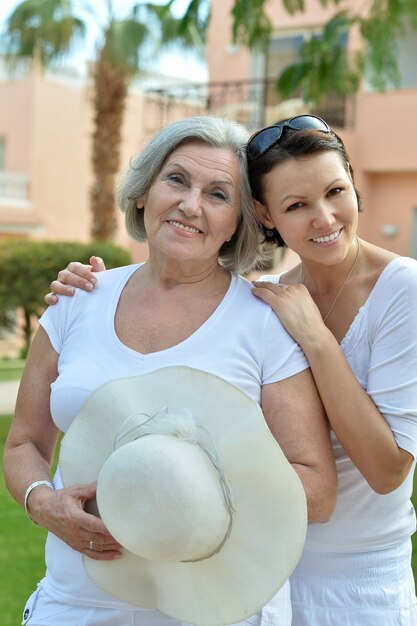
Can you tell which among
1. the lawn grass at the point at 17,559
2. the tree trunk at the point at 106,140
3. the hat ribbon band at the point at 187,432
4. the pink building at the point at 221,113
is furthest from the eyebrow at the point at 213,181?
the tree trunk at the point at 106,140

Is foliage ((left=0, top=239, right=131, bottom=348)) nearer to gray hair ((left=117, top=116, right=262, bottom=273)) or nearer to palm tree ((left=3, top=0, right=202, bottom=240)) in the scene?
palm tree ((left=3, top=0, right=202, bottom=240))

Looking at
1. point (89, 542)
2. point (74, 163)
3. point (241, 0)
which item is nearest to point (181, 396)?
point (89, 542)

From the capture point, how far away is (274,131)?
8.87ft

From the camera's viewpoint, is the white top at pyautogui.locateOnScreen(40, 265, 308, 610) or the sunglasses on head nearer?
the white top at pyautogui.locateOnScreen(40, 265, 308, 610)

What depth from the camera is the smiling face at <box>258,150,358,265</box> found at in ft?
8.74

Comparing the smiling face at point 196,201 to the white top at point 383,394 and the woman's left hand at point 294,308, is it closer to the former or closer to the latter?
the woman's left hand at point 294,308

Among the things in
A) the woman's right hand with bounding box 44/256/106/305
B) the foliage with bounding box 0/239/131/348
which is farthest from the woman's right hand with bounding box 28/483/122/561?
the foliage with bounding box 0/239/131/348

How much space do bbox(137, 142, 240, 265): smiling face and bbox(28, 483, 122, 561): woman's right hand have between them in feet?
2.28

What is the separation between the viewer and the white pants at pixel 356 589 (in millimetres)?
2688

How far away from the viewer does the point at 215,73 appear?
20.7 meters

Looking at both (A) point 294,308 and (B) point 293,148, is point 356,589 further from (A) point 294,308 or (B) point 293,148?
(B) point 293,148

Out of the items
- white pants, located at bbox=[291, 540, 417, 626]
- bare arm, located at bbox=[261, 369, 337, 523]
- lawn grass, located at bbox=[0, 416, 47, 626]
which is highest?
bare arm, located at bbox=[261, 369, 337, 523]

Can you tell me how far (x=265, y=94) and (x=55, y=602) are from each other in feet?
55.6

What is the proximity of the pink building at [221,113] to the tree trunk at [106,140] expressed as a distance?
577 millimetres
